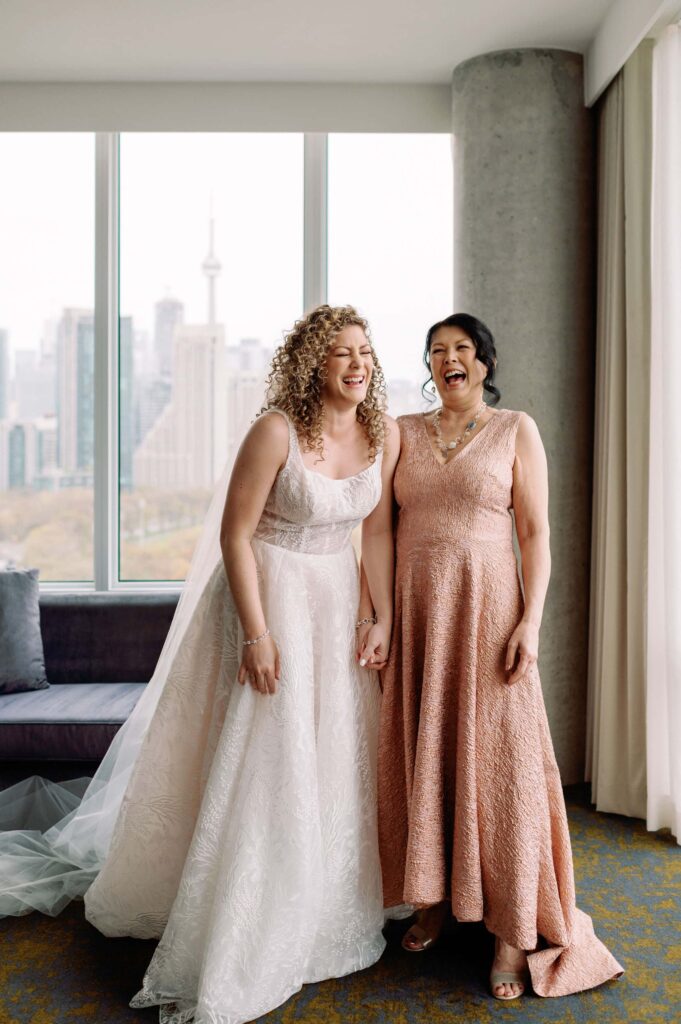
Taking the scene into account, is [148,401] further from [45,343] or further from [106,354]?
[45,343]

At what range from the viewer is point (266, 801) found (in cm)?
205

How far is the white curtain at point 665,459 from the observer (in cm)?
295

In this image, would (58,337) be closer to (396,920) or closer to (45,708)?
(45,708)

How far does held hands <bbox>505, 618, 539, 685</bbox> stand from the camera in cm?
212

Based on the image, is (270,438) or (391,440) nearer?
(270,438)

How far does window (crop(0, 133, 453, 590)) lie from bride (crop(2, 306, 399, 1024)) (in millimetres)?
1855

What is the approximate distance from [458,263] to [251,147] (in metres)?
1.28

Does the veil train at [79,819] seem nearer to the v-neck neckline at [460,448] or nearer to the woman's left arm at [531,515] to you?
the v-neck neckline at [460,448]

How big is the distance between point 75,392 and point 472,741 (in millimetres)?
2833

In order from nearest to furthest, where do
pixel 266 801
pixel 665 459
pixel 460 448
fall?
pixel 266 801, pixel 460 448, pixel 665 459

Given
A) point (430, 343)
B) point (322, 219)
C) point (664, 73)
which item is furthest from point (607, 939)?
point (322, 219)

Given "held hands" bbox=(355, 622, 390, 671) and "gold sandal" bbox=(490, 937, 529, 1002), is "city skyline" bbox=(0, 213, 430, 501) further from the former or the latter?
"gold sandal" bbox=(490, 937, 529, 1002)

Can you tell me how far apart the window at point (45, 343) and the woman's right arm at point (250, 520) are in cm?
221

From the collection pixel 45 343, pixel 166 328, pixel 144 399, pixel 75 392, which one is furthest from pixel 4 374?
pixel 166 328
